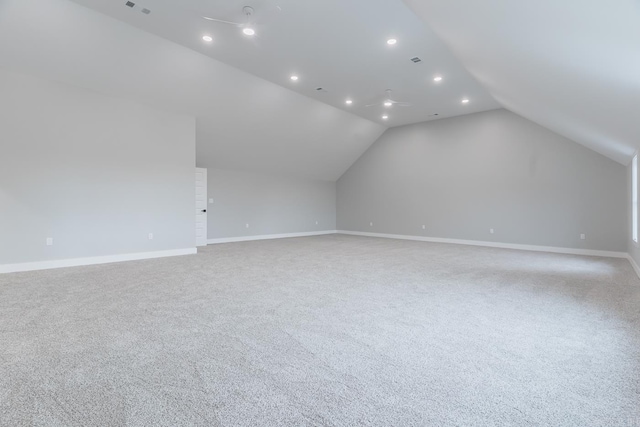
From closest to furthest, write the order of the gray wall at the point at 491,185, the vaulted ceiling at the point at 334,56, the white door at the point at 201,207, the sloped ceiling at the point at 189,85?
1. the vaulted ceiling at the point at 334,56
2. the sloped ceiling at the point at 189,85
3. the gray wall at the point at 491,185
4. the white door at the point at 201,207

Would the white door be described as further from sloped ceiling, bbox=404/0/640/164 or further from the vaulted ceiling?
sloped ceiling, bbox=404/0/640/164

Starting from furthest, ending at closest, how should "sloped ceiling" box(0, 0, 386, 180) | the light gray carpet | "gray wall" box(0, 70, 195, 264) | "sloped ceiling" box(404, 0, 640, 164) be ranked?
"gray wall" box(0, 70, 195, 264) < "sloped ceiling" box(0, 0, 386, 180) < "sloped ceiling" box(404, 0, 640, 164) < the light gray carpet

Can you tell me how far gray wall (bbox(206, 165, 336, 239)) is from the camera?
29.5ft

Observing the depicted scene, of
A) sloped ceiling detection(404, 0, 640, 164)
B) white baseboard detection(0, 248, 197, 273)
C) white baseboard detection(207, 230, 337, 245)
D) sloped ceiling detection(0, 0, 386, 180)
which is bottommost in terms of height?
white baseboard detection(0, 248, 197, 273)

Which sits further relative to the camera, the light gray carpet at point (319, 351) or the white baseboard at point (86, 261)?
the white baseboard at point (86, 261)

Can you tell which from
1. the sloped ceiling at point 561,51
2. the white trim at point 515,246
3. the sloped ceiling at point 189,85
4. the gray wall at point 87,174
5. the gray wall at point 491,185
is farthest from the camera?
the gray wall at point 491,185

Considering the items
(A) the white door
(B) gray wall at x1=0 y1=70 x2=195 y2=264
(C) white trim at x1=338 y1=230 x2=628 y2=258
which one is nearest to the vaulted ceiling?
(B) gray wall at x1=0 y1=70 x2=195 y2=264

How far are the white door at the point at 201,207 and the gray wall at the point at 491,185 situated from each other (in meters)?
5.38

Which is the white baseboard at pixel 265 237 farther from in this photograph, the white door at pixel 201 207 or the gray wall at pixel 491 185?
the gray wall at pixel 491 185

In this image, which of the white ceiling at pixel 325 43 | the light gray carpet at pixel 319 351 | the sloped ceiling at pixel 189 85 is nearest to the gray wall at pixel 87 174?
the sloped ceiling at pixel 189 85

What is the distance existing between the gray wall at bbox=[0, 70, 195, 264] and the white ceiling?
1942mm

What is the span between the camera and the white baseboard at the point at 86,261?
16.4 ft

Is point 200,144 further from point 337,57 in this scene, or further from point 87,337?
point 87,337

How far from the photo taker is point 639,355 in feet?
7.29
